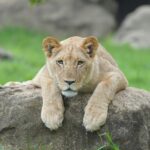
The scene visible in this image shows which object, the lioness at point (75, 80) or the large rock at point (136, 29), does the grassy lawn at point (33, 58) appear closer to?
the large rock at point (136, 29)

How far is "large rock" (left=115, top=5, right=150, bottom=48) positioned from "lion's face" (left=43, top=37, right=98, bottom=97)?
13.7 meters

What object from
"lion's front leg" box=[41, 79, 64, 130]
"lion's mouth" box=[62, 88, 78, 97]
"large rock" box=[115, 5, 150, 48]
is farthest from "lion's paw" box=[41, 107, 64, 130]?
"large rock" box=[115, 5, 150, 48]

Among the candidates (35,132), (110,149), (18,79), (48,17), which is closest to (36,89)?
(35,132)

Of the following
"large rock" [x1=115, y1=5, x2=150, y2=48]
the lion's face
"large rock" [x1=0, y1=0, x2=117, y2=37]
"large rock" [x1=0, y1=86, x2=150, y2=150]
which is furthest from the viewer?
"large rock" [x1=0, y1=0, x2=117, y2=37]

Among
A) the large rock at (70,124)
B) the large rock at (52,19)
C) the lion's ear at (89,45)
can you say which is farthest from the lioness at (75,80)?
the large rock at (52,19)

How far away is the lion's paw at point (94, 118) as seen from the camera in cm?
599

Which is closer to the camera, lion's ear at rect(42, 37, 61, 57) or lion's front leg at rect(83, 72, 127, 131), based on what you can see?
lion's front leg at rect(83, 72, 127, 131)

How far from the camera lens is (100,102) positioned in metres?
6.11

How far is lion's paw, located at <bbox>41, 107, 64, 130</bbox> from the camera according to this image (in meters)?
6.06

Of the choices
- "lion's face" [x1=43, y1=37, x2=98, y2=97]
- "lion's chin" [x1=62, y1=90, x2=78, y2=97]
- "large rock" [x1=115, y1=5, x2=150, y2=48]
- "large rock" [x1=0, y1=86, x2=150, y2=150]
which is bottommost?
"large rock" [x1=115, y1=5, x2=150, y2=48]

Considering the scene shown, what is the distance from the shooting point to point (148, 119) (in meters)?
6.34

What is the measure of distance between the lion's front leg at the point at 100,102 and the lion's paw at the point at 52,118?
0.23 m

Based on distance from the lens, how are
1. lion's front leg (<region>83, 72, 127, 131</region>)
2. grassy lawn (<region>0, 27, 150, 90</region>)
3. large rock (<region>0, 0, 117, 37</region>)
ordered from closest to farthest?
lion's front leg (<region>83, 72, 127, 131</region>) → grassy lawn (<region>0, 27, 150, 90</region>) → large rock (<region>0, 0, 117, 37</region>)

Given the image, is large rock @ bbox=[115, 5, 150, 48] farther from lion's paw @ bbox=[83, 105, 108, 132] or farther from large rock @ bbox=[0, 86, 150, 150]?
lion's paw @ bbox=[83, 105, 108, 132]
